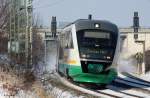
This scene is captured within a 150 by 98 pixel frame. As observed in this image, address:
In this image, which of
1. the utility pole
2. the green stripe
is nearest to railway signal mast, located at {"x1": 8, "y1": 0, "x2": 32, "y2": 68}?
the utility pole

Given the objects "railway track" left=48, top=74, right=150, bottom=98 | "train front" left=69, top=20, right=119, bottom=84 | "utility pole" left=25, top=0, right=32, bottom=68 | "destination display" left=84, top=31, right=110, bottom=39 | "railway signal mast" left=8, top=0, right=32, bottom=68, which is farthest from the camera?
"railway signal mast" left=8, top=0, right=32, bottom=68

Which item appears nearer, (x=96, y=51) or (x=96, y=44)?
(x=96, y=51)

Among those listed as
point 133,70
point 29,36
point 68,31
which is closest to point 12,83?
point 68,31

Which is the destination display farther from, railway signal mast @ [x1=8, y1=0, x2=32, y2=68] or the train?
railway signal mast @ [x1=8, y1=0, x2=32, y2=68]

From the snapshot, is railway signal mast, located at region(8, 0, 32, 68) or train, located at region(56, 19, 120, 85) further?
railway signal mast, located at region(8, 0, 32, 68)

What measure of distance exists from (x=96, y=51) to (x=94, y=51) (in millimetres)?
91

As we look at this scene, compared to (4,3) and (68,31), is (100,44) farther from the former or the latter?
(4,3)

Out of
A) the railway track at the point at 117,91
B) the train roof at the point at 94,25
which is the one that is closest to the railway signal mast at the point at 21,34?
the railway track at the point at 117,91

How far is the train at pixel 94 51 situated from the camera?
2412 cm

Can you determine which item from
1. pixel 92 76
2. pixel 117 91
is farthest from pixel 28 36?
pixel 117 91

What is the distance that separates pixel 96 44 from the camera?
24.4m

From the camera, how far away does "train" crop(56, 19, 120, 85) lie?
2412 centimetres

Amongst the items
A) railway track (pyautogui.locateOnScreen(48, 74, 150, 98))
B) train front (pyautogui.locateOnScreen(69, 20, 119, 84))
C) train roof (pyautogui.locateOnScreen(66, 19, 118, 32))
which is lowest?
railway track (pyautogui.locateOnScreen(48, 74, 150, 98))

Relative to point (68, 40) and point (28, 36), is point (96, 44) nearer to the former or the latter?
point (68, 40)
